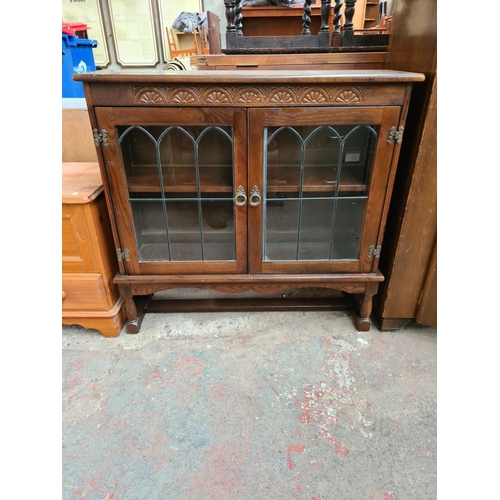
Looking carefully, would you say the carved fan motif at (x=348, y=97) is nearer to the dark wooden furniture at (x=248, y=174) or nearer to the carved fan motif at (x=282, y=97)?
the dark wooden furniture at (x=248, y=174)

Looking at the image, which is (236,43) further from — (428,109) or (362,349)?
(362,349)

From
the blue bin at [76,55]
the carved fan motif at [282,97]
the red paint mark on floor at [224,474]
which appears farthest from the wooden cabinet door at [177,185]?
the blue bin at [76,55]

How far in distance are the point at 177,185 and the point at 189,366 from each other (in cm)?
65

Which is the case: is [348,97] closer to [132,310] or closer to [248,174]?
[248,174]

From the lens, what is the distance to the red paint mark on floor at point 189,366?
115cm

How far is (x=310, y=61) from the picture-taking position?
57.0 inches

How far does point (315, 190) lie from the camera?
116 cm

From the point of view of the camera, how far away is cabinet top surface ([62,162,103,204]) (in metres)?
1.10

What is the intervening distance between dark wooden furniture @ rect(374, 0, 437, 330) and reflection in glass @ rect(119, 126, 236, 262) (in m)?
0.59

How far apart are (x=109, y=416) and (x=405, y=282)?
1.11 metres

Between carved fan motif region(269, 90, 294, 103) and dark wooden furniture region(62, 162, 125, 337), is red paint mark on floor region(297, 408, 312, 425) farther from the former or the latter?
carved fan motif region(269, 90, 294, 103)

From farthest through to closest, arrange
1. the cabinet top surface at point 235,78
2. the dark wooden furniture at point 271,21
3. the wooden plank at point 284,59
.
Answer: the dark wooden furniture at point 271,21, the wooden plank at point 284,59, the cabinet top surface at point 235,78

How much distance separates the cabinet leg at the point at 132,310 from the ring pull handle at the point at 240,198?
0.53 meters

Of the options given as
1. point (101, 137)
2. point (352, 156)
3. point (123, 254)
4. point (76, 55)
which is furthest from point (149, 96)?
point (76, 55)
